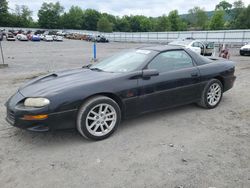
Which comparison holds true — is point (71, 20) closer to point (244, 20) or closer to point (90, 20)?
point (90, 20)

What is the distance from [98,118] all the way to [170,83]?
149 cm

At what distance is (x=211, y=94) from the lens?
513 centimetres

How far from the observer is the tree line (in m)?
84.5

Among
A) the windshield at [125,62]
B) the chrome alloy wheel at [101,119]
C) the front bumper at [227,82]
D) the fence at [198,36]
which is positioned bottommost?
the chrome alloy wheel at [101,119]

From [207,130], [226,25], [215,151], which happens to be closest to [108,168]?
[215,151]

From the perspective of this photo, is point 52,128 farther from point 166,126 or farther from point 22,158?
point 166,126

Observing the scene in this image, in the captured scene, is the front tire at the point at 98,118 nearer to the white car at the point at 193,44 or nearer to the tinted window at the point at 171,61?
the tinted window at the point at 171,61

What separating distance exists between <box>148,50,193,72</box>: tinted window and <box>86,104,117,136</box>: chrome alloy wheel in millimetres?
1081

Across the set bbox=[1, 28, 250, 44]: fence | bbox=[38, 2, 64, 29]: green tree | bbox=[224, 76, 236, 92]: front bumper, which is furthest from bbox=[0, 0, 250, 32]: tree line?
bbox=[224, 76, 236, 92]: front bumper

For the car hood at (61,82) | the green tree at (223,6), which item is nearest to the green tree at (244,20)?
the green tree at (223,6)

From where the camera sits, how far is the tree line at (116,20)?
84500 mm

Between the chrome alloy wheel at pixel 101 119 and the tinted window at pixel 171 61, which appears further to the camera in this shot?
the tinted window at pixel 171 61

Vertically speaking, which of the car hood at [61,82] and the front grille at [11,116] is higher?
the car hood at [61,82]

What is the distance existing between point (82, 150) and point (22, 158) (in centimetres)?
79
